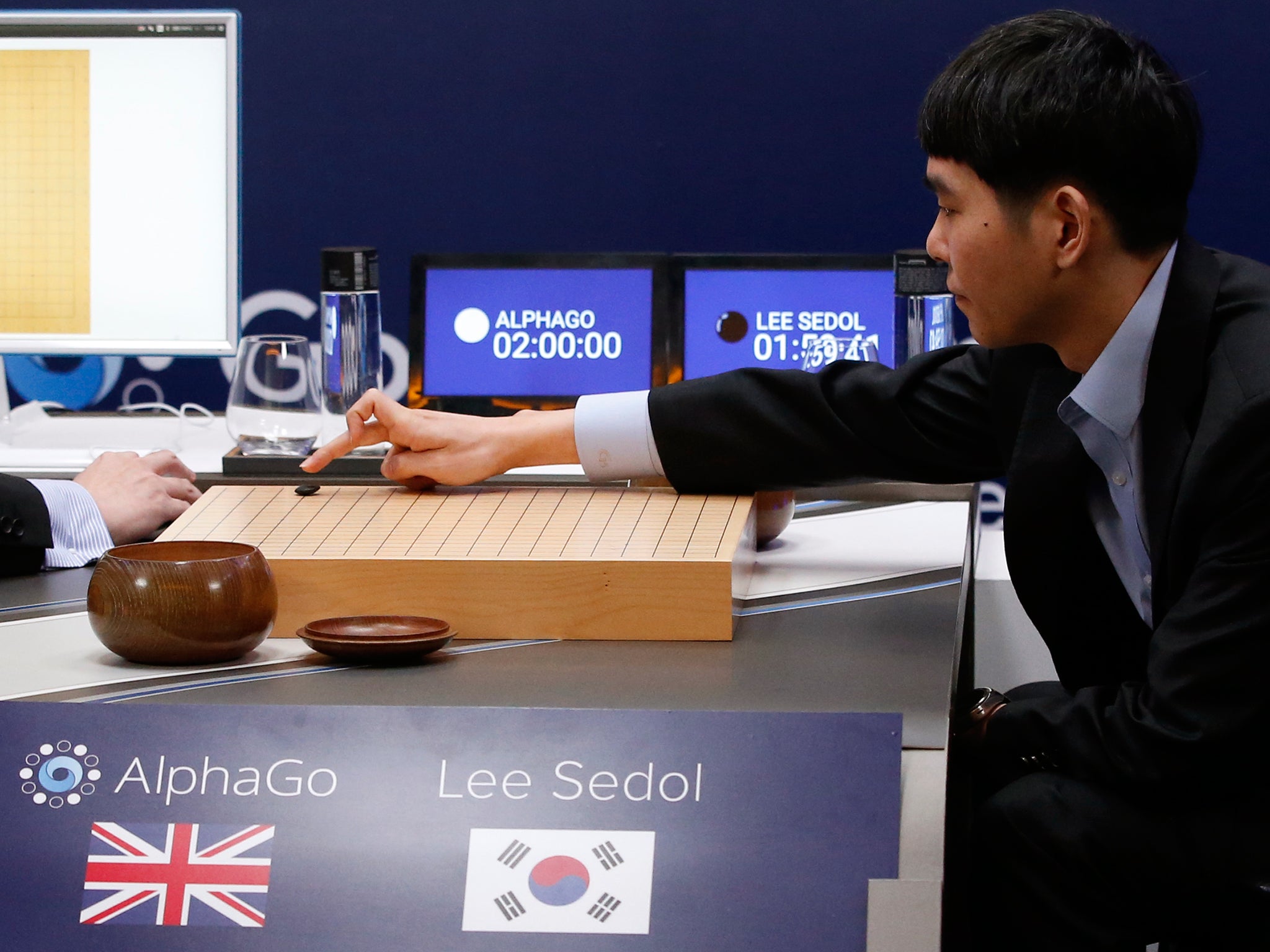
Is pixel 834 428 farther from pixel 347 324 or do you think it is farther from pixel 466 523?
pixel 347 324

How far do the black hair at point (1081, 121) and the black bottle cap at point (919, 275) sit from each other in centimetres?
77

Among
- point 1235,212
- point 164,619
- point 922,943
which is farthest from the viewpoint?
point 1235,212

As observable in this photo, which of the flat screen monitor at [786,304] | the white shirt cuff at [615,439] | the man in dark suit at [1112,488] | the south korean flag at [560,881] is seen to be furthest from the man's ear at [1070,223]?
the flat screen monitor at [786,304]

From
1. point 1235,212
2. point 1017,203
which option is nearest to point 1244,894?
point 1017,203

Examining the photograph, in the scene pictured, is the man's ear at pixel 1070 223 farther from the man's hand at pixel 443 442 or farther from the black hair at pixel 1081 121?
the man's hand at pixel 443 442

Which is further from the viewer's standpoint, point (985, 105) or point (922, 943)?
point (985, 105)

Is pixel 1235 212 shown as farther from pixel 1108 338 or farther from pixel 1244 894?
pixel 1244 894

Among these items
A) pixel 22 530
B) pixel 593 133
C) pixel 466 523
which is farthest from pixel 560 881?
pixel 593 133

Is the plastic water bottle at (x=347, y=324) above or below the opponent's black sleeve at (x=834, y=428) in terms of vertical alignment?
above

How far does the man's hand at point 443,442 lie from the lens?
4.46 ft

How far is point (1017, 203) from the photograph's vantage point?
1.10 m

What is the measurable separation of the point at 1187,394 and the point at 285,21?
2562mm

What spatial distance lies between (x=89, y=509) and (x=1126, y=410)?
934 millimetres

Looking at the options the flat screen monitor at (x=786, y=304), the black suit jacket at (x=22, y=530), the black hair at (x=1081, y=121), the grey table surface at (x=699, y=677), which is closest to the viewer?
the grey table surface at (x=699, y=677)
